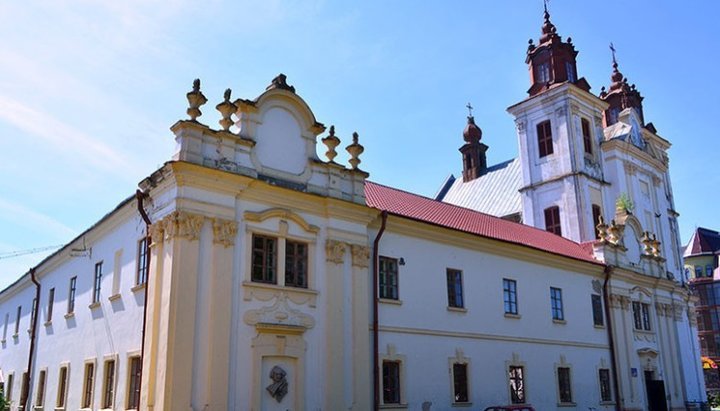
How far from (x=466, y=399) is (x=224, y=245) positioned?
9.78 meters

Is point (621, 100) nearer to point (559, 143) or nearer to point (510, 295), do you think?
point (559, 143)

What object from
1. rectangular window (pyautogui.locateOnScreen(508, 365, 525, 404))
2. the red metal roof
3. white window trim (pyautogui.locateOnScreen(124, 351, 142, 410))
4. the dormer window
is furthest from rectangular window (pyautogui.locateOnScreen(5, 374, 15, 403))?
the dormer window

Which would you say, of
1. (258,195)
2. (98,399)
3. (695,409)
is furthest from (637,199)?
(98,399)

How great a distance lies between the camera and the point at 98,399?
17953mm

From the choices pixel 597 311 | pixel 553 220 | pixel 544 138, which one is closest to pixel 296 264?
pixel 597 311

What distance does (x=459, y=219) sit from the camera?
2544 centimetres

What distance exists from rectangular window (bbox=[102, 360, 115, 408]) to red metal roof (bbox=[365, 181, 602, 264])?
8.55m

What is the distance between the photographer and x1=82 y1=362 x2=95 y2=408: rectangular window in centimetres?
1862

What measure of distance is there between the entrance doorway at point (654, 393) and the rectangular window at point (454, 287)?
12.6 metres

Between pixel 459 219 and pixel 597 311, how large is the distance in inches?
300

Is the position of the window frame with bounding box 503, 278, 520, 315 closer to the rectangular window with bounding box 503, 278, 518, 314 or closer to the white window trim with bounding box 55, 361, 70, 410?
the rectangular window with bounding box 503, 278, 518, 314

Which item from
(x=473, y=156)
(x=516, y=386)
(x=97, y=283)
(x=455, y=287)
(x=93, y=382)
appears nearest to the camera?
(x=93, y=382)

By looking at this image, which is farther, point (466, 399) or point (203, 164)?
point (466, 399)

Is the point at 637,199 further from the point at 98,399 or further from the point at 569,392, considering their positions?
the point at 98,399
